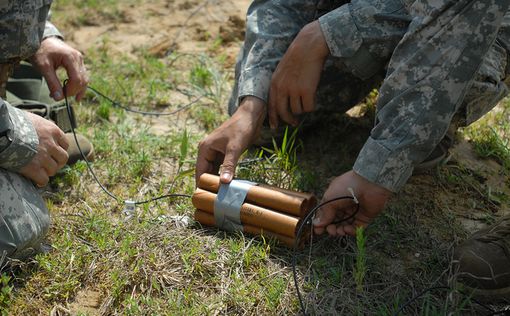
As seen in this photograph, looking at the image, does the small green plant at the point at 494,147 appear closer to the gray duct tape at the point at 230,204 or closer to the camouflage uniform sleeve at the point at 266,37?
the camouflage uniform sleeve at the point at 266,37

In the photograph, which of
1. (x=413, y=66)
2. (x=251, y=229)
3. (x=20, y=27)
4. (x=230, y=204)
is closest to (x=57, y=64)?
(x=20, y=27)

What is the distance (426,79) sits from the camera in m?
2.26

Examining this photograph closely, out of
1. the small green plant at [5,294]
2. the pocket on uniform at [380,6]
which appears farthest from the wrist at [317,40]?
the small green plant at [5,294]

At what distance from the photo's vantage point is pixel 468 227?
2.64 meters

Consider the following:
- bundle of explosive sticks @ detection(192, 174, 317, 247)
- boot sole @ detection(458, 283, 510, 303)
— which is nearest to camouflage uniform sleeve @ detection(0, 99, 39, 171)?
bundle of explosive sticks @ detection(192, 174, 317, 247)

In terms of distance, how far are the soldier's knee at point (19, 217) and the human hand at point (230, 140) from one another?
656 mm

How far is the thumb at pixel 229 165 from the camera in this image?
98.6 inches

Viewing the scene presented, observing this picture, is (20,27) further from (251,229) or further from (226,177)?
(251,229)

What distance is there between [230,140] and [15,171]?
0.84 metres

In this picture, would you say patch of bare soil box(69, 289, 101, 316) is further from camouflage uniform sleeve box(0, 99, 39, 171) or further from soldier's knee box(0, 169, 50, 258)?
camouflage uniform sleeve box(0, 99, 39, 171)

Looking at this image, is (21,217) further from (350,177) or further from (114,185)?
(350,177)

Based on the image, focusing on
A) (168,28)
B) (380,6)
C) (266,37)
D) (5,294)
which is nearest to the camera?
(5,294)

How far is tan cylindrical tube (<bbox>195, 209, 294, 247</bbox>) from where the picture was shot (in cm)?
240

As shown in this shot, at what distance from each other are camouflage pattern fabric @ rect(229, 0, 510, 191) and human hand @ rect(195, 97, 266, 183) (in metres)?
0.08
